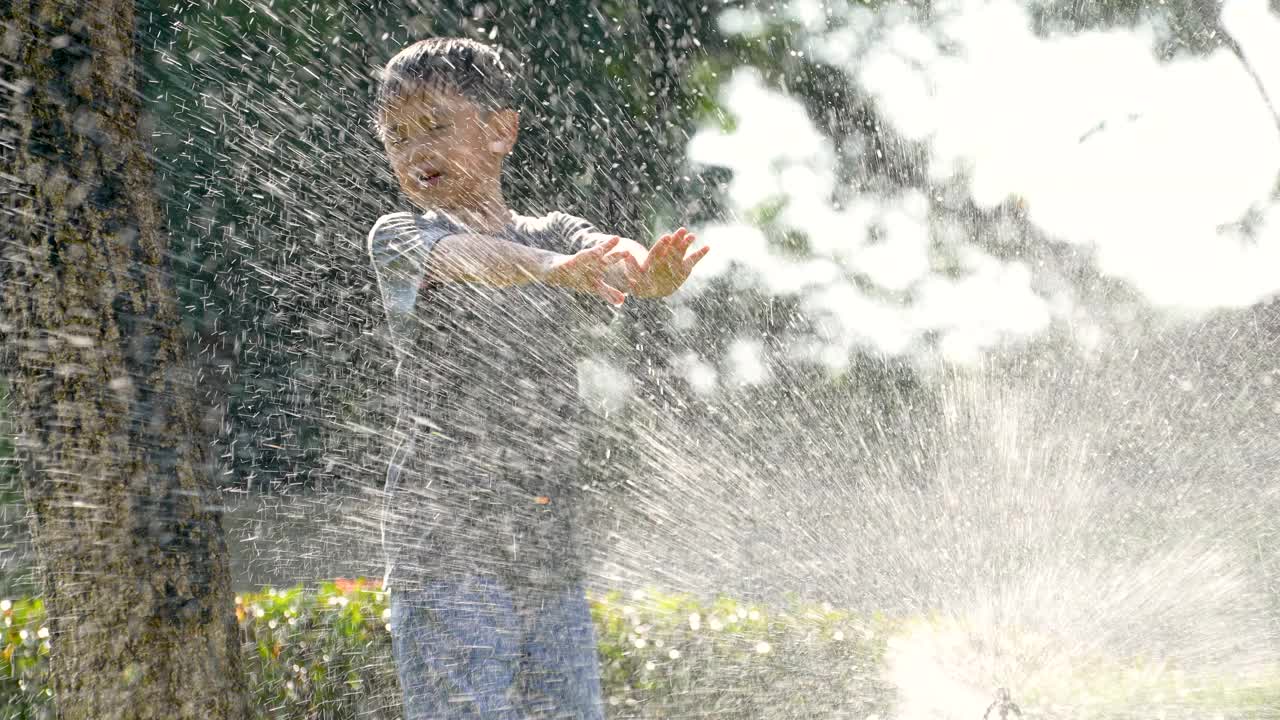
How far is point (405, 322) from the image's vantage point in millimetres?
2141

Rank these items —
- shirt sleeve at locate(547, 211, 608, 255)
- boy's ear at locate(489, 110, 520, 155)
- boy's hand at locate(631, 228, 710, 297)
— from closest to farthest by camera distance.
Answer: boy's hand at locate(631, 228, 710, 297)
boy's ear at locate(489, 110, 520, 155)
shirt sleeve at locate(547, 211, 608, 255)

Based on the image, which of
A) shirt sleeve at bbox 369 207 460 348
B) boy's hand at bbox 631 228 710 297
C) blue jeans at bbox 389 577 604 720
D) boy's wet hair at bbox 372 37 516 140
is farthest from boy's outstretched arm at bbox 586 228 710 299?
blue jeans at bbox 389 577 604 720

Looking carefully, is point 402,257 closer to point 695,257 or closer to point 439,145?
point 439,145

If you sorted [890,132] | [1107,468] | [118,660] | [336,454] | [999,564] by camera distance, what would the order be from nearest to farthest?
1. [118,660]
2. [999,564]
3. [1107,468]
4. [890,132]
5. [336,454]

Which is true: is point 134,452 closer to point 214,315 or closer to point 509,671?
point 509,671

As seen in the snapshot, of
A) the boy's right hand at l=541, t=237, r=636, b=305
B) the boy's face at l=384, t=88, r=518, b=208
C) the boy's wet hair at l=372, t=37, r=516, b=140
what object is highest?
the boy's wet hair at l=372, t=37, r=516, b=140

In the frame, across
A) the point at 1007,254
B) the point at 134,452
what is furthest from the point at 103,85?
the point at 1007,254

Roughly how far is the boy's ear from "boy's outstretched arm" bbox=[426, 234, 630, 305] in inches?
10.7

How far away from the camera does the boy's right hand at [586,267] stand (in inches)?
80.5

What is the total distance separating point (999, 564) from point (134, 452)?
134 inches

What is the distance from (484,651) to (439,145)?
3.21 ft

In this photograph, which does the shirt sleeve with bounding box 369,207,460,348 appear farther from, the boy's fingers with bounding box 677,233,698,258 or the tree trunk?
the tree trunk

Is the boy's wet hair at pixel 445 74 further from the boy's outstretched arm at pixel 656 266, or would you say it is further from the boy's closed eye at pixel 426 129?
the boy's outstretched arm at pixel 656 266

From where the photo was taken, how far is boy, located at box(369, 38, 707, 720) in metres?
2.05
